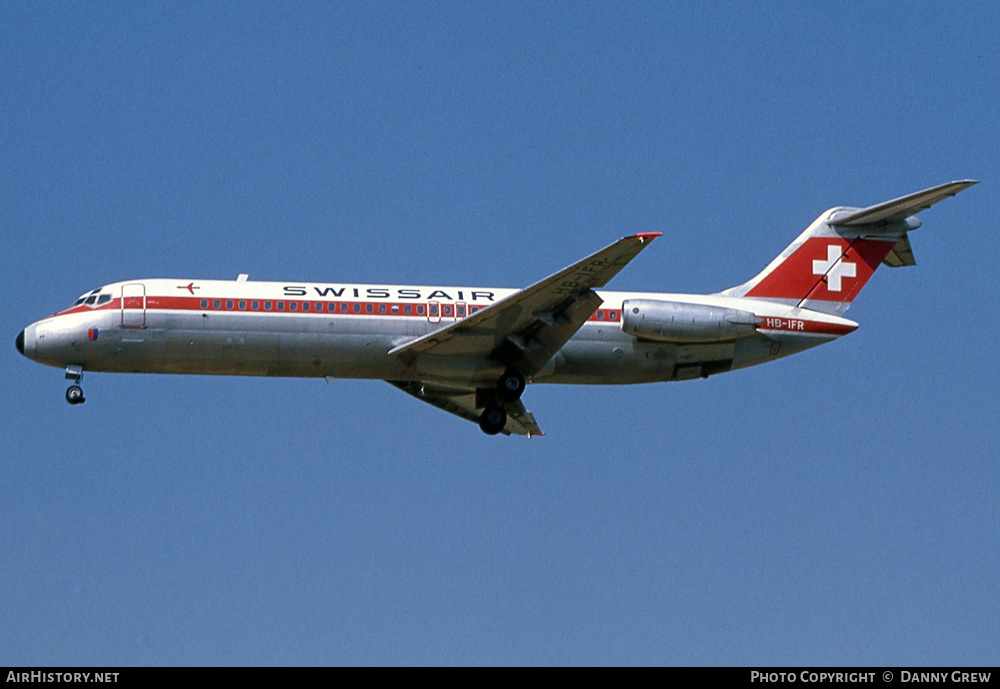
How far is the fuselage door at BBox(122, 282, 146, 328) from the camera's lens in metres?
31.3

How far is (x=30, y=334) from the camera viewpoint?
31.6 metres

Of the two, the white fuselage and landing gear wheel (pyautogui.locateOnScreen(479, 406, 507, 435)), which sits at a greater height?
the white fuselage

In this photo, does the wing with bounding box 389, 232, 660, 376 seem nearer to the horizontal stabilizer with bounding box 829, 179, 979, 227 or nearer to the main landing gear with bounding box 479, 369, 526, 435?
the main landing gear with bounding box 479, 369, 526, 435

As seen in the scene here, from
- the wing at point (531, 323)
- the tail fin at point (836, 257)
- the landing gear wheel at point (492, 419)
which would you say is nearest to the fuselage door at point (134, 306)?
the wing at point (531, 323)

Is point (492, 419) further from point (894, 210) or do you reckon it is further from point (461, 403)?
point (894, 210)

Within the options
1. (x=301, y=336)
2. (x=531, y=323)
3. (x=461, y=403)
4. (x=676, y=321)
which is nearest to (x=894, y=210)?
(x=676, y=321)

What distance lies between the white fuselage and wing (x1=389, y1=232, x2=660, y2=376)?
0.36 metres

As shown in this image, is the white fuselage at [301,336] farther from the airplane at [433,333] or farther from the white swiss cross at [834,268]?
the white swiss cross at [834,268]

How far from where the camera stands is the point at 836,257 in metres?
35.0

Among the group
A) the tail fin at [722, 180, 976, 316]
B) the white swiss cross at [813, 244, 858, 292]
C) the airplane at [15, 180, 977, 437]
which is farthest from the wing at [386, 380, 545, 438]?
the white swiss cross at [813, 244, 858, 292]

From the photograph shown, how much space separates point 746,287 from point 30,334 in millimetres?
16890
